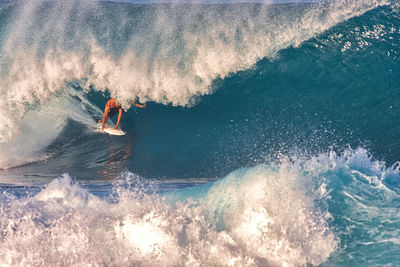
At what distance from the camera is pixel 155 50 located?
8.15 m

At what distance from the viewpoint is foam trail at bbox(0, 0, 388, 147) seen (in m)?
7.91

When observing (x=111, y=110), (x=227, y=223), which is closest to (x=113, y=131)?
(x=111, y=110)

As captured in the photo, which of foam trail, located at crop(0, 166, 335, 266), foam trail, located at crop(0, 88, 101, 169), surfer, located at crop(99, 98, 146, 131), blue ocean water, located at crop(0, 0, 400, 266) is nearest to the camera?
foam trail, located at crop(0, 166, 335, 266)

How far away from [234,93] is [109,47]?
2473 mm

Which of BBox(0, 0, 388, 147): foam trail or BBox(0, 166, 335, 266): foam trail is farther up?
BBox(0, 0, 388, 147): foam trail

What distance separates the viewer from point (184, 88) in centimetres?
790

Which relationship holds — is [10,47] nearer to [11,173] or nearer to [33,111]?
[33,111]

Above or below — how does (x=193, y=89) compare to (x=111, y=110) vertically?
above

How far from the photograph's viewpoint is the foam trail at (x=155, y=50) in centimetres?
791

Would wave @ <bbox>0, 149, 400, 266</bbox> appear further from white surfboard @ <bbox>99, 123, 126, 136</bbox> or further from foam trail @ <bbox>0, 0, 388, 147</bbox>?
foam trail @ <bbox>0, 0, 388, 147</bbox>

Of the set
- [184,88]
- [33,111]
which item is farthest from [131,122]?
[33,111]

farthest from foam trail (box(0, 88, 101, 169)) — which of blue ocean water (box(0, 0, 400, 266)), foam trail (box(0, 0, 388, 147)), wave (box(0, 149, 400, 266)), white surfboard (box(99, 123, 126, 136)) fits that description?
wave (box(0, 149, 400, 266))

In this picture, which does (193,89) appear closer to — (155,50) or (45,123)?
(155,50)

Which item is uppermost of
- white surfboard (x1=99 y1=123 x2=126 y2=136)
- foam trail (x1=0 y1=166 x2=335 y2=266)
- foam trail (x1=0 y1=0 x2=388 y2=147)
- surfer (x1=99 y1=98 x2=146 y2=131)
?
foam trail (x1=0 y1=0 x2=388 y2=147)
